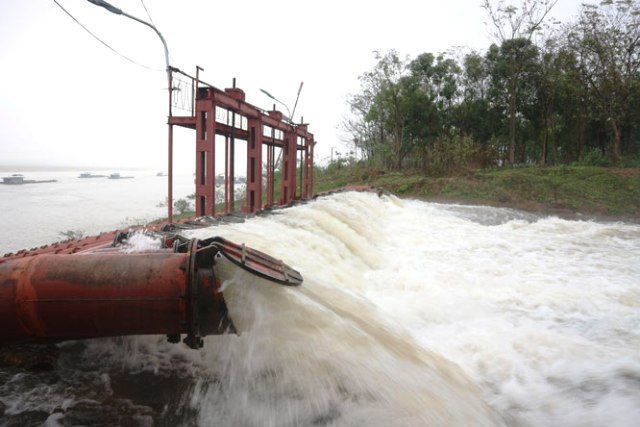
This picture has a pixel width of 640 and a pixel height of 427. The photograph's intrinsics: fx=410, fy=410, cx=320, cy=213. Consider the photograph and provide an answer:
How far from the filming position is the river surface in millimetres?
2551

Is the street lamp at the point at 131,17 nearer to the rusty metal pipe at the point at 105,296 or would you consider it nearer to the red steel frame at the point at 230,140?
the red steel frame at the point at 230,140

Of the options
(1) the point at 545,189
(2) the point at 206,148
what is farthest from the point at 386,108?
(2) the point at 206,148

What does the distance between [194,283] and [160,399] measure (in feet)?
2.81

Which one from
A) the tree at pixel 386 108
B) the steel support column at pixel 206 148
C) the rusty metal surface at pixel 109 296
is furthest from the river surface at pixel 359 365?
the tree at pixel 386 108

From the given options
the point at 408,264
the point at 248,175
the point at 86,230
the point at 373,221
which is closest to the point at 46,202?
the point at 86,230

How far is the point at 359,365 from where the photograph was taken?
2893 millimetres

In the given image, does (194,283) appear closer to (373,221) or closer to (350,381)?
(350,381)

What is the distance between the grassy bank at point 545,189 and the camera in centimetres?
1576

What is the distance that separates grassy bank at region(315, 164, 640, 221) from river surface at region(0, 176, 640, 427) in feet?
39.1

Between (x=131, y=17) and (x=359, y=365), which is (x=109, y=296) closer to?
(x=359, y=365)

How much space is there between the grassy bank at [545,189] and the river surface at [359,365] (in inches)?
469

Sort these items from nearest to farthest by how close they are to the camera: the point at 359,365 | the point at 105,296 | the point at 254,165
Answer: the point at 105,296 → the point at 359,365 → the point at 254,165

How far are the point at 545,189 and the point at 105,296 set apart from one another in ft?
60.7

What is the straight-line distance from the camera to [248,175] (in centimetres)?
945
